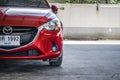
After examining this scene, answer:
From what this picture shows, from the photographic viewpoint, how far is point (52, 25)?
261 inches

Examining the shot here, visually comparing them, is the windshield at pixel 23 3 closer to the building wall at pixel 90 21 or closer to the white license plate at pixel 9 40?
the white license plate at pixel 9 40

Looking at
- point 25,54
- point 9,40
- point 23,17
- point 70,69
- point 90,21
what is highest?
point 23,17

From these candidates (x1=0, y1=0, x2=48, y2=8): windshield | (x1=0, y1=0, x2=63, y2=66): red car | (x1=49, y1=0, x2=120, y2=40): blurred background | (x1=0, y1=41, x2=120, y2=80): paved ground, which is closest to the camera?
(x1=0, y1=41, x2=120, y2=80): paved ground

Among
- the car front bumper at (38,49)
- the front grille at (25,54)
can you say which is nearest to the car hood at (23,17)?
the car front bumper at (38,49)

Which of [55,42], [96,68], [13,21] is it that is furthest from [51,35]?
[96,68]

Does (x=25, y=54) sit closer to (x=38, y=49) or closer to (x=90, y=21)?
(x=38, y=49)

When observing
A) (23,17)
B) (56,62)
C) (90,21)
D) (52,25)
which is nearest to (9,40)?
(23,17)

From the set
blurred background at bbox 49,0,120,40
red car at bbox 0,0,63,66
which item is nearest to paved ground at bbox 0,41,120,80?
red car at bbox 0,0,63,66

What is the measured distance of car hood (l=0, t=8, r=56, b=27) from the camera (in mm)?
6387

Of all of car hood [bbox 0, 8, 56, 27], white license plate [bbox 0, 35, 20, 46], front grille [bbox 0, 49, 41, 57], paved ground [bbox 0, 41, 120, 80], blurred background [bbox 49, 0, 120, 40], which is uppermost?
car hood [bbox 0, 8, 56, 27]

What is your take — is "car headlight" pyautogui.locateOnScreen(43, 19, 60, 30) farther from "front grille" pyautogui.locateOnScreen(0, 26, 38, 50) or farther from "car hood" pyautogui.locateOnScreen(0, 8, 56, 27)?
"front grille" pyautogui.locateOnScreen(0, 26, 38, 50)

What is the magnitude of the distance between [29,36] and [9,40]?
32 cm

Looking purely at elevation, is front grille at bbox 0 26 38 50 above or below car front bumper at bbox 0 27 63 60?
above

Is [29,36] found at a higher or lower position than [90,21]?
higher
